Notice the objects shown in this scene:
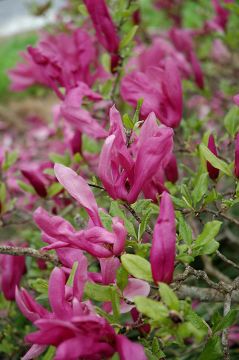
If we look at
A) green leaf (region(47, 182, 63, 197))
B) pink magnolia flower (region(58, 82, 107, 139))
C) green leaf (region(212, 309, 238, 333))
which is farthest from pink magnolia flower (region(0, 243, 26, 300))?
green leaf (region(212, 309, 238, 333))

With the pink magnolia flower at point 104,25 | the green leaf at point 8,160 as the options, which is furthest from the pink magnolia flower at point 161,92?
the green leaf at point 8,160

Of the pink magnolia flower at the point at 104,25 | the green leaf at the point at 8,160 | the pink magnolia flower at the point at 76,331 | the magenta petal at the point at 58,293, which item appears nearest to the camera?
the pink magnolia flower at the point at 76,331

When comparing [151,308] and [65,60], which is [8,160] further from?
[151,308]

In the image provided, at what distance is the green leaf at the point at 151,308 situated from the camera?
25.0 inches

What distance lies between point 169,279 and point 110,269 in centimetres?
12

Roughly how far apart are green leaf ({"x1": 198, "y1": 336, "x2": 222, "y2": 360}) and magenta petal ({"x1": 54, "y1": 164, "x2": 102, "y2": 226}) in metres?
0.30

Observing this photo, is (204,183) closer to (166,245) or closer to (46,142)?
(166,245)

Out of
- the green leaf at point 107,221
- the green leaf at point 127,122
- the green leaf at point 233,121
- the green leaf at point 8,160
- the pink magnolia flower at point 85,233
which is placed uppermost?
the green leaf at point 127,122

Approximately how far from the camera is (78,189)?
0.75m

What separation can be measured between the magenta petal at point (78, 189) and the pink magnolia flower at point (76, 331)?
0.09m

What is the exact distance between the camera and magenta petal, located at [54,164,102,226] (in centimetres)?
75

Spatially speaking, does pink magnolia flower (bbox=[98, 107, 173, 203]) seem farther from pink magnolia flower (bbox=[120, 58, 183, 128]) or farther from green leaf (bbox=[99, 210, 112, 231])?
pink magnolia flower (bbox=[120, 58, 183, 128])

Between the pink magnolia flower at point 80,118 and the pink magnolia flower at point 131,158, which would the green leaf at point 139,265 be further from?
the pink magnolia flower at point 80,118

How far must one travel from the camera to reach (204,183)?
90cm
